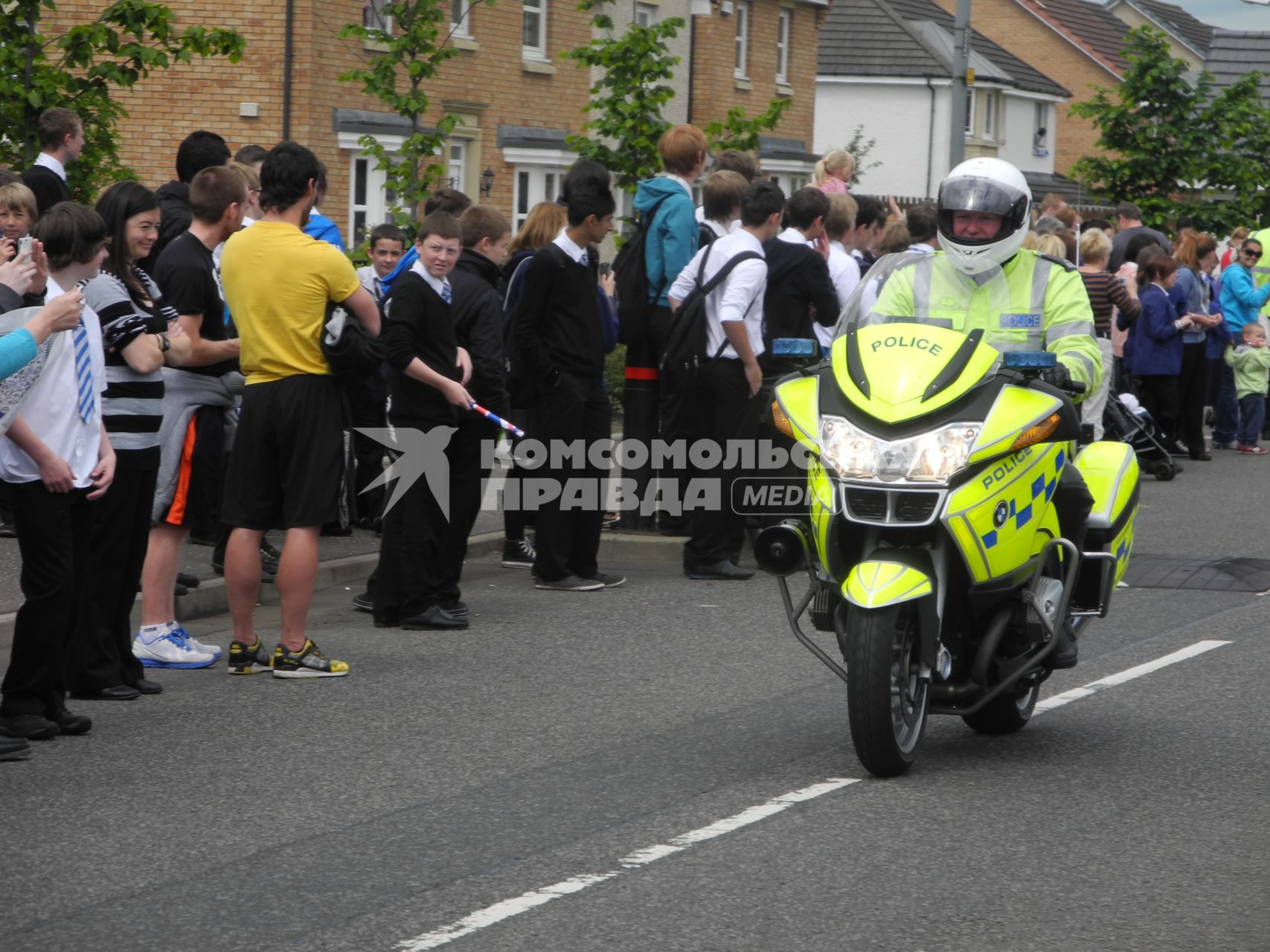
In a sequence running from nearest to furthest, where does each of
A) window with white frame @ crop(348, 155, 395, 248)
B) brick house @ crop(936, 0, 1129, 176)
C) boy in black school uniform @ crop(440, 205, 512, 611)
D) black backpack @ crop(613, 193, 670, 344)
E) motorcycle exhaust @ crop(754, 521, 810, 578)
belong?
motorcycle exhaust @ crop(754, 521, 810, 578) < boy in black school uniform @ crop(440, 205, 512, 611) < black backpack @ crop(613, 193, 670, 344) < window with white frame @ crop(348, 155, 395, 248) < brick house @ crop(936, 0, 1129, 176)

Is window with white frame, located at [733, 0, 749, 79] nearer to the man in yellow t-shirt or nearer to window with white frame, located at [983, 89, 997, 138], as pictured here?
window with white frame, located at [983, 89, 997, 138]

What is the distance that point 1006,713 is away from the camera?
275 inches

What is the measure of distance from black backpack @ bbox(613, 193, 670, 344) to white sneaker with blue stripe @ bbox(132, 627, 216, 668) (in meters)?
4.06

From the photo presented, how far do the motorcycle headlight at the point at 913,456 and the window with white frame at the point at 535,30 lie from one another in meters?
26.6

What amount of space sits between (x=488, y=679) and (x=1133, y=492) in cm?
277

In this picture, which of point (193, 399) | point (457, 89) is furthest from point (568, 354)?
point (457, 89)

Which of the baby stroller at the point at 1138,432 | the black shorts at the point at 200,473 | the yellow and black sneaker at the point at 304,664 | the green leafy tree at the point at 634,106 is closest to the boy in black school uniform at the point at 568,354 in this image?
the black shorts at the point at 200,473

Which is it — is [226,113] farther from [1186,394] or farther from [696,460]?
[696,460]

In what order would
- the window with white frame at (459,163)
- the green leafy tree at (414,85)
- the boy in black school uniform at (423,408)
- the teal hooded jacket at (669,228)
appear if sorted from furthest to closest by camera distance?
the window with white frame at (459,163) → the green leafy tree at (414,85) → the teal hooded jacket at (669,228) → the boy in black school uniform at (423,408)

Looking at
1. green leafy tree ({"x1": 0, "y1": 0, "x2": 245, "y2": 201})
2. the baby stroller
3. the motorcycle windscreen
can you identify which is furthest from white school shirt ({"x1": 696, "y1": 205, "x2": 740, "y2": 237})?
the baby stroller

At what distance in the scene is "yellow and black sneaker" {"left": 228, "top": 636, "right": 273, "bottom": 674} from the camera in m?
8.16

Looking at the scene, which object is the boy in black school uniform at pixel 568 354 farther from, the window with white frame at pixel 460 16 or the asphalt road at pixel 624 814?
the window with white frame at pixel 460 16

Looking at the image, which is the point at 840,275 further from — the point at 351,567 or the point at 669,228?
the point at 351,567

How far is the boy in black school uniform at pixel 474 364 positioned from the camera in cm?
937
